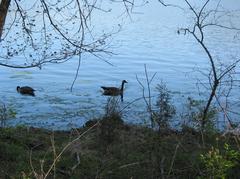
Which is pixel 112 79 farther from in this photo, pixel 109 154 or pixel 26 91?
pixel 109 154

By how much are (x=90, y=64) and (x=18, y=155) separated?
1941cm

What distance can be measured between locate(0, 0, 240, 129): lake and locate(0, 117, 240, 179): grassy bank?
1973mm

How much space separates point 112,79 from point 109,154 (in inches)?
615

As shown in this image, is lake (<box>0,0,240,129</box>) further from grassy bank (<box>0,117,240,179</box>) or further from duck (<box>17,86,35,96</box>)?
grassy bank (<box>0,117,240,179</box>)

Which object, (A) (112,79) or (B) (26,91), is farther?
(A) (112,79)

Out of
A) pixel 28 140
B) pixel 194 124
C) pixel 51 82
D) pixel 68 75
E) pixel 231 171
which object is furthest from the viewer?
pixel 68 75

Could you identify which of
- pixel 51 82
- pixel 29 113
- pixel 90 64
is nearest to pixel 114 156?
pixel 29 113

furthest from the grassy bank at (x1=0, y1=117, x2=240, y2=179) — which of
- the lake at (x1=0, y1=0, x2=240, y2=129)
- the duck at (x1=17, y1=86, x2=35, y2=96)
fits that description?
the duck at (x1=17, y1=86, x2=35, y2=96)

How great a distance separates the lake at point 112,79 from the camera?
650 inches

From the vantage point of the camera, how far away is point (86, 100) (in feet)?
63.4

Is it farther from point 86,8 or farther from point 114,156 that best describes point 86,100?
point 86,8

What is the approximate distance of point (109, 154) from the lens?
9.11 meters

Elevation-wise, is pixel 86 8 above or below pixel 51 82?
above

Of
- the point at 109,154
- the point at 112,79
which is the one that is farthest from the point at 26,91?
the point at 109,154
